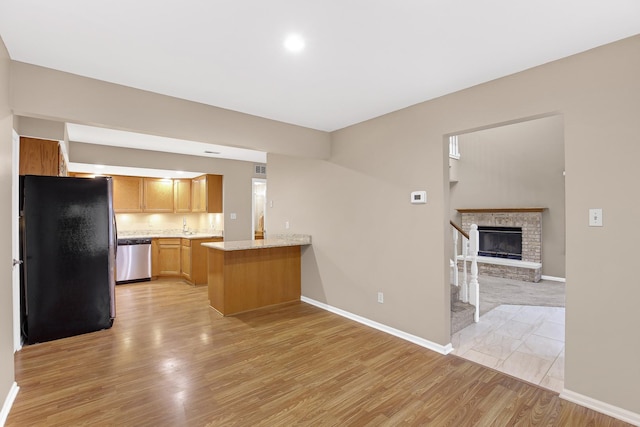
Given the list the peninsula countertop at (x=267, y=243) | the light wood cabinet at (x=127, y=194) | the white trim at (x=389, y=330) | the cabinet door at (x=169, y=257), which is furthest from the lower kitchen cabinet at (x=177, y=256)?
the white trim at (x=389, y=330)

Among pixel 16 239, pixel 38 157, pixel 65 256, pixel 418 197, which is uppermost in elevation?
pixel 38 157

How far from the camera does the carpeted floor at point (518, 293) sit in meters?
4.70

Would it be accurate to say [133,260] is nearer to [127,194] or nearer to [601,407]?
[127,194]

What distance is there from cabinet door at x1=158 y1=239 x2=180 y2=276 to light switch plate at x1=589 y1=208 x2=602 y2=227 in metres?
6.45

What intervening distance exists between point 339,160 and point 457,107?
5.54ft

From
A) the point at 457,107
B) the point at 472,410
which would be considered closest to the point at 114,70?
the point at 457,107

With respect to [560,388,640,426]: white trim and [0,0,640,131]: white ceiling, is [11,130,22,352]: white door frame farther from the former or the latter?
[560,388,640,426]: white trim

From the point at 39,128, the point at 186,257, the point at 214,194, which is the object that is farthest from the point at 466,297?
the point at 39,128

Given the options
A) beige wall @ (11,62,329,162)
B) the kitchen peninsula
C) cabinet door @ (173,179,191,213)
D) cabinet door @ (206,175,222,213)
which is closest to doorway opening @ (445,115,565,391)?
the kitchen peninsula

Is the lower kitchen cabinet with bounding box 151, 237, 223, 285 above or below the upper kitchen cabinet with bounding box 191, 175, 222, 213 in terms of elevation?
below

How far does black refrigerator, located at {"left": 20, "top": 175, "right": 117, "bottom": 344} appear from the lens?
10.6ft

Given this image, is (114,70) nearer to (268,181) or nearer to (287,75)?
(287,75)

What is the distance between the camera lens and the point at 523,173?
6449 mm

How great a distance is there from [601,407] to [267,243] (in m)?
3.73
